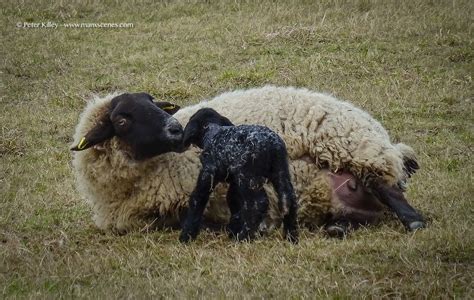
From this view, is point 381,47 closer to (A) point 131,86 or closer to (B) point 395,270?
(A) point 131,86

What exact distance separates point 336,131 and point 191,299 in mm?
2974

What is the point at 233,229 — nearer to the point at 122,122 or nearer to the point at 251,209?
the point at 251,209

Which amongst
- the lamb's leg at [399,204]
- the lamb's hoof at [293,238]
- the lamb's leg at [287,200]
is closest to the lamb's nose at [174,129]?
the lamb's leg at [287,200]

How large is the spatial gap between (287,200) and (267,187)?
0.74 metres

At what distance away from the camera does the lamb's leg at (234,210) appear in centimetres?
741

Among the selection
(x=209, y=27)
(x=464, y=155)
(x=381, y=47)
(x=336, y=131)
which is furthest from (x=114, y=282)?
(x=209, y=27)

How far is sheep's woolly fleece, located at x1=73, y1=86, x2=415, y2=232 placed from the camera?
7836 mm

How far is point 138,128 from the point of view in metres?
7.88

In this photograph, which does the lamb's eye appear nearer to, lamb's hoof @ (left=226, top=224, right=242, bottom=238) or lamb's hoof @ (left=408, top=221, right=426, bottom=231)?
lamb's hoof @ (left=226, top=224, right=242, bottom=238)

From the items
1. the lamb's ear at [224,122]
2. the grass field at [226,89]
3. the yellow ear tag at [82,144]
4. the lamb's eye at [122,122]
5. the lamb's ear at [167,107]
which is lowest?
the grass field at [226,89]

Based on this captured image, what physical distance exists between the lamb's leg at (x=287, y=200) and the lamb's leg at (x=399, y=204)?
0.96 m

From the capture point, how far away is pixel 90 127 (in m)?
8.38

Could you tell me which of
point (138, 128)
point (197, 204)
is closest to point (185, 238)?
point (197, 204)

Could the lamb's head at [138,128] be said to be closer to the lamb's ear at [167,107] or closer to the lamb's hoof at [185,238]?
the lamb's ear at [167,107]
